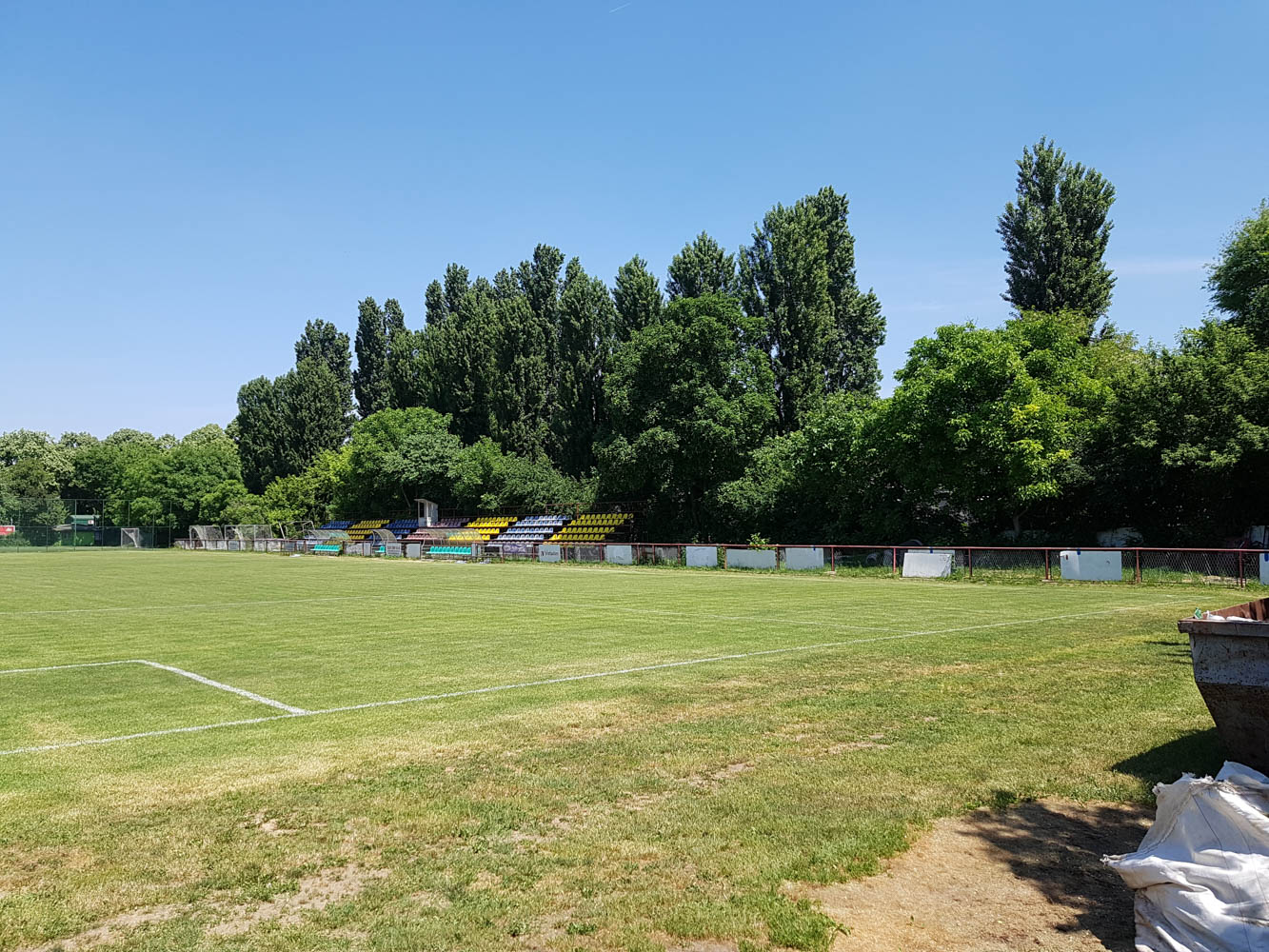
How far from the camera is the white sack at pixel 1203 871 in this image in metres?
3.85

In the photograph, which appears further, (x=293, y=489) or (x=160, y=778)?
(x=293, y=489)

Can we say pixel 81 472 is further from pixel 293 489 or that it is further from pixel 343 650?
pixel 343 650

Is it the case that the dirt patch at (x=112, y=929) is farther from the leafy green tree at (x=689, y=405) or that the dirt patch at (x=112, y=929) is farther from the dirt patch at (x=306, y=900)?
the leafy green tree at (x=689, y=405)

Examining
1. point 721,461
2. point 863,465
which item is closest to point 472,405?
point 721,461

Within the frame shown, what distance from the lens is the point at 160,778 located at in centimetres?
698

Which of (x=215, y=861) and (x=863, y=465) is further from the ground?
(x=863, y=465)

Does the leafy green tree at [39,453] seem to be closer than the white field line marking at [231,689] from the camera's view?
No

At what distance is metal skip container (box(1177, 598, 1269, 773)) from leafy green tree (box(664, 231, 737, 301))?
191 ft

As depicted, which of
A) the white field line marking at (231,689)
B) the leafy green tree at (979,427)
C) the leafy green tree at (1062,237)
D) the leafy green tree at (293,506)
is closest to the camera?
the white field line marking at (231,689)

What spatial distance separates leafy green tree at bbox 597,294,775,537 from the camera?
53.2m

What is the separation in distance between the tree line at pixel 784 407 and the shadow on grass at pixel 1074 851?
31.3 m

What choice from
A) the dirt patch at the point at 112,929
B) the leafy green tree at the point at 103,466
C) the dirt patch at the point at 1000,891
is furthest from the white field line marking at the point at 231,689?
the leafy green tree at the point at 103,466

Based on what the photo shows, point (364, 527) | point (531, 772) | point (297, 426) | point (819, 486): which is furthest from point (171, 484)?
point (531, 772)

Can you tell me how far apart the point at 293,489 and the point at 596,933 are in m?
94.1
